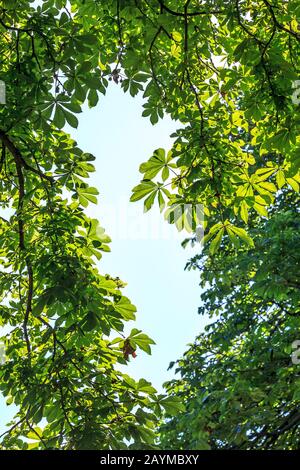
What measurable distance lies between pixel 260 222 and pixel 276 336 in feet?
8.04

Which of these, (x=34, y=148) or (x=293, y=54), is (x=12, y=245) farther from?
(x=293, y=54)

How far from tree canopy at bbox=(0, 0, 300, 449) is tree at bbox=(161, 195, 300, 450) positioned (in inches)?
43.9

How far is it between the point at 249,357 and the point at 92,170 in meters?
4.44

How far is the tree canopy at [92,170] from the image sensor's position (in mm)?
3045

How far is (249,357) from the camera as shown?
7406mm

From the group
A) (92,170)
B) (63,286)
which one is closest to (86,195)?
(92,170)

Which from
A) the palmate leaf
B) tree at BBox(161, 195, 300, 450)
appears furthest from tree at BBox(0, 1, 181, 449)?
tree at BBox(161, 195, 300, 450)

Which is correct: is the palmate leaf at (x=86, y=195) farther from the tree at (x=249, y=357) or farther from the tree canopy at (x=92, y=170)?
the tree at (x=249, y=357)

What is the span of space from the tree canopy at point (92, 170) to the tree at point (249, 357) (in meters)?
1.12

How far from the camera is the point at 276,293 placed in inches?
256

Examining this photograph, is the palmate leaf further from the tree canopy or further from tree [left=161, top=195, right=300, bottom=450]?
tree [left=161, top=195, right=300, bottom=450]

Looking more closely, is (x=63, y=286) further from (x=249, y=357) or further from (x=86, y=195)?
(x=249, y=357)

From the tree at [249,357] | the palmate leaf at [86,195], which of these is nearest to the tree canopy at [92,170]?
the palmate leaf at [86,195]

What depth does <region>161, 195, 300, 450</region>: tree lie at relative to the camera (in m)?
5.98
